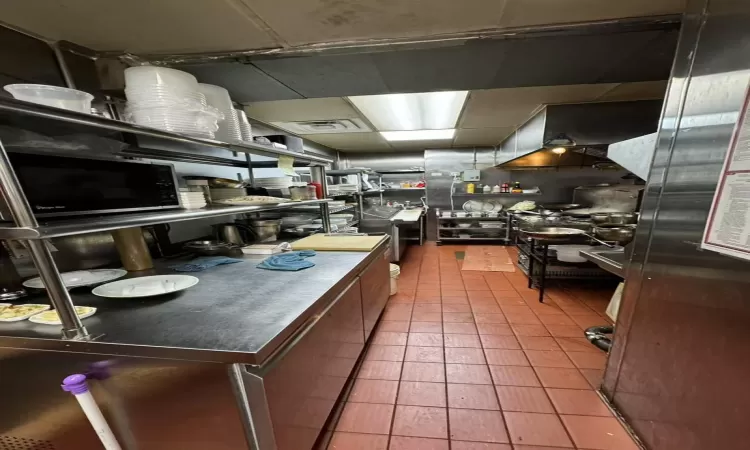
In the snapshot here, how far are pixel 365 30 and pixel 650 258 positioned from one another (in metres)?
1.51

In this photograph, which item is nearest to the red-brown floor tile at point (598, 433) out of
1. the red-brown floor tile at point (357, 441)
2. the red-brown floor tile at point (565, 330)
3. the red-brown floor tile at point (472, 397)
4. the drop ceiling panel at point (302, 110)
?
the red-brown floor tile at point (472, 397)

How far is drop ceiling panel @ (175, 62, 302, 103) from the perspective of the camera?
1349mm

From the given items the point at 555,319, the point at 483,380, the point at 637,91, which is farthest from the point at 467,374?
the point at 637,91

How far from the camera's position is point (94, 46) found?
1.12m

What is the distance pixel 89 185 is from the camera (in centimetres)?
93

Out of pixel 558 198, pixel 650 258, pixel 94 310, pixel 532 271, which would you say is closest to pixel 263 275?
pixel 94 310

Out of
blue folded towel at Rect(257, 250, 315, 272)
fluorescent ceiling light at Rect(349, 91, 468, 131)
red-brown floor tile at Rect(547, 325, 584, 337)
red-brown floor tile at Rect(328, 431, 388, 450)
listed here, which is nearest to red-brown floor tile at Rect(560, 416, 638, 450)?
red-brown floor tile at Rect(547, 325, 584, 337)

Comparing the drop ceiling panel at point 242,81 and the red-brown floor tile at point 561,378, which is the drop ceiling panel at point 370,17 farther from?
the red-brown floor tile at point 561,378

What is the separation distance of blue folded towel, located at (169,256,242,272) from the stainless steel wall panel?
6.26ft

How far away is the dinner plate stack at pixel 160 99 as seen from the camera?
3.07ft

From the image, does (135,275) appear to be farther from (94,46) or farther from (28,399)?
(94,46)

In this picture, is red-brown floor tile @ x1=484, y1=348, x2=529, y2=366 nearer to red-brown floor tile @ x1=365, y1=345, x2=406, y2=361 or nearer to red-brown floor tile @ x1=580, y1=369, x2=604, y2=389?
red-brown floor tile @ x1=580, y1=369, x2=604, y2=389

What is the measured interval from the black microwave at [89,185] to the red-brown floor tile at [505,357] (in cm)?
197

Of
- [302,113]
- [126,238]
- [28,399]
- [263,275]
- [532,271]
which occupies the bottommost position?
[532,271]
